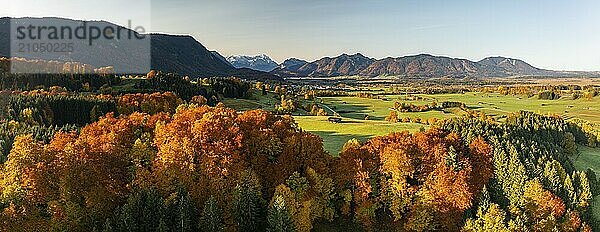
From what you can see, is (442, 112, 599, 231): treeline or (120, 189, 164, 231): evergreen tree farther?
(442, 112, 599, 231): treeline

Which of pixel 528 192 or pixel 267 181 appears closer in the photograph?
pixel 267 181

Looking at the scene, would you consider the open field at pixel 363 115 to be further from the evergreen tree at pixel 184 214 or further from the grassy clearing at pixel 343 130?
the evergreen tree at pixel 184 214

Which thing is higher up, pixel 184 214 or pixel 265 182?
pixel 265 182

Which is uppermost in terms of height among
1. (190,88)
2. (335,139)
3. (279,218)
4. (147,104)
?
(190,88)

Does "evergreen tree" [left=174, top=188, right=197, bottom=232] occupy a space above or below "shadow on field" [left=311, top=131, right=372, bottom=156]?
below

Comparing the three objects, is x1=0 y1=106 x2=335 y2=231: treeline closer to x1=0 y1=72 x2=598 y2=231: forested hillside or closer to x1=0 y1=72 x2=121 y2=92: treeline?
x1=0 y1=72 x2=598 y2=231: forested hillside

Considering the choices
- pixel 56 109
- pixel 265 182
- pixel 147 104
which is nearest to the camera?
pixel 265 182

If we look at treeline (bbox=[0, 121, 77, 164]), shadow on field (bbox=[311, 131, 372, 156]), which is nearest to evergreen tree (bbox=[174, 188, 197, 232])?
treeline (bbox=[0, 121, 77, 164])

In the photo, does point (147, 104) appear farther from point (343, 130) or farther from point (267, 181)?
point (267, 181)

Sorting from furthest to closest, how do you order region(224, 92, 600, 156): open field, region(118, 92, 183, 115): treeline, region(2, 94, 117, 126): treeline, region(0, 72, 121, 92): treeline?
region(0, 72, 121, 92): treeline, region(118, 92, 183, 115): treeline, region(2, 94, 117, 126): treeline, region(224, 92, 600, 156): open field

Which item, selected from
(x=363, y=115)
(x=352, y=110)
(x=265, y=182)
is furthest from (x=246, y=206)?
(x=352, y=110)

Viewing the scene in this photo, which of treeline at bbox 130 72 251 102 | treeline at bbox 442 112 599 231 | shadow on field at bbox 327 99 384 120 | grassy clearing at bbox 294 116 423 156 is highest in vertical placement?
treeline at bbox 130 72 251 102
